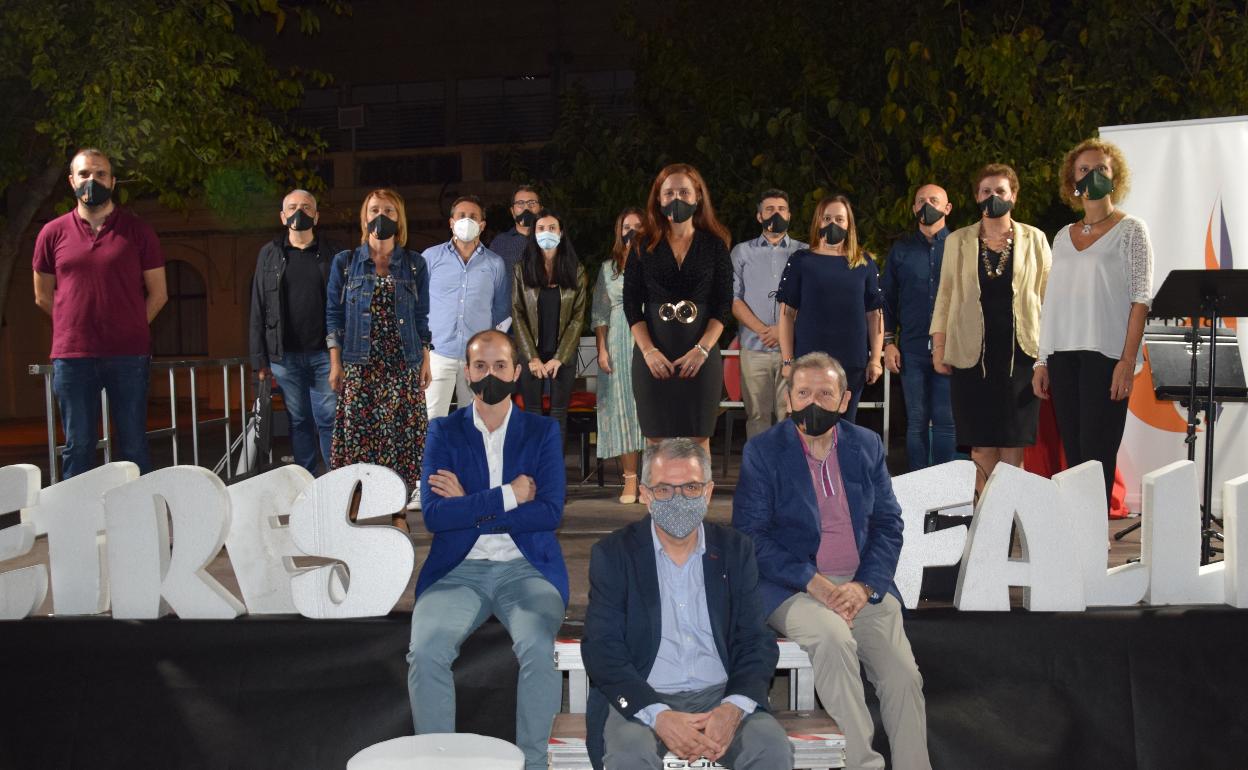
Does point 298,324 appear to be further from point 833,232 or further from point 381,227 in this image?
point 833,232

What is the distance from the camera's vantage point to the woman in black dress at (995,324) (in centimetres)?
483

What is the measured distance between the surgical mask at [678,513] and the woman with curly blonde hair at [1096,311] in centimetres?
213

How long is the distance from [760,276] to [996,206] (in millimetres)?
1311

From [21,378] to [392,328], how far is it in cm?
1799

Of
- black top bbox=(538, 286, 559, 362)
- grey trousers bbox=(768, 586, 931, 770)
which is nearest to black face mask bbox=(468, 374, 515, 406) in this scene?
grey trousers bbox=(768, 586, 931, 770)

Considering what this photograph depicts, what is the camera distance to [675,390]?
192 inches

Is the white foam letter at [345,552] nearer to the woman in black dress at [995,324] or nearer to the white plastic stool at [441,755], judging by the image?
the white plastic stool at [441,755]

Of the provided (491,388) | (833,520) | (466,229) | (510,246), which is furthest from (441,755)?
(510,246)

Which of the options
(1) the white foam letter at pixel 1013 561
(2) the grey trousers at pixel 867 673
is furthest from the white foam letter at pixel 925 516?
(2) the grey trousers at pixel 867 673

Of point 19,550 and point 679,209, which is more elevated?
point 679,209

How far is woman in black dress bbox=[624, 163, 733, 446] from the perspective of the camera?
15.6 ft

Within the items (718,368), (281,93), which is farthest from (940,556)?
(281,93)

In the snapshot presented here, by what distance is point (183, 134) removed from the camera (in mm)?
9148

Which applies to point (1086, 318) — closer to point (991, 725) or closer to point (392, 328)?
point (991, 725)
